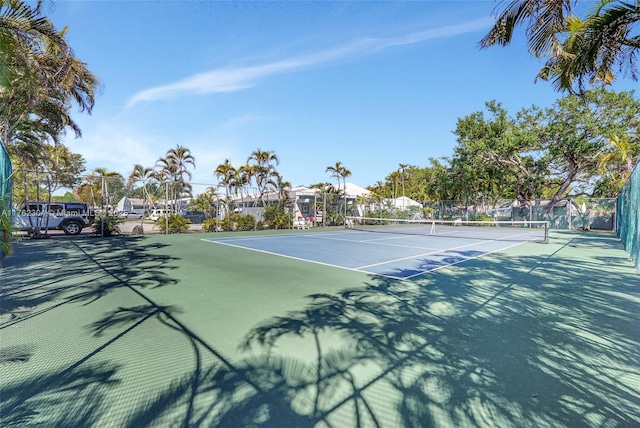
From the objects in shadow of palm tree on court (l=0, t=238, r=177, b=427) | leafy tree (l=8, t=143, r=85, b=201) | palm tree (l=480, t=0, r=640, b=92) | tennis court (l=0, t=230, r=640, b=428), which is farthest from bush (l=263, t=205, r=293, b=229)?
palm tree (l=480, t=0, r=640, b=92)

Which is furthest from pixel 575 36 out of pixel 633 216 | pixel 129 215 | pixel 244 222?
pixel 129 215

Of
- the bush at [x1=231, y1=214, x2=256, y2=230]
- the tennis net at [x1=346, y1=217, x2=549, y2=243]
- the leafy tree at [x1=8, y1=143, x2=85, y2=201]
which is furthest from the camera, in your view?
the bush at [x1=231, y1=214, x2=256, y2=230]

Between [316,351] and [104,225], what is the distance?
15.6 metres

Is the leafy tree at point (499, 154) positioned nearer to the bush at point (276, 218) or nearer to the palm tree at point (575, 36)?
the bush at point (276, 218)

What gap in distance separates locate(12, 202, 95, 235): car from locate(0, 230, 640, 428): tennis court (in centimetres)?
914

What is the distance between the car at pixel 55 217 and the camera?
13.4 meters

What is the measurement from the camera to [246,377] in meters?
2.82

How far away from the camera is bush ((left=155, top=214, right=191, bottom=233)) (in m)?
17.4

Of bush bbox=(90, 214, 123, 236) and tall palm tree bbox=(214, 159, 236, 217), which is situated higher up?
tall palm tree bbox=(214, 159, 236, 217)

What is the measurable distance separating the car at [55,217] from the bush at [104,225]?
45 cm

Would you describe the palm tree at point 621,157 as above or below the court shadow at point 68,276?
above

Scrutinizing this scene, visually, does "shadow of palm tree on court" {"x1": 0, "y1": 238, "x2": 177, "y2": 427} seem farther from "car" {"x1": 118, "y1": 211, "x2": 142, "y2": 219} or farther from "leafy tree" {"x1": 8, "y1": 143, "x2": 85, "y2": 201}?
"car" {"x1": 118, "y1": 211, "x2": 142, "y2": 219}

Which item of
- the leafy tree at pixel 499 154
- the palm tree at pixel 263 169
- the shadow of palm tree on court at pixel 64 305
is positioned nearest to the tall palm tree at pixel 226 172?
the palm tree at pixel 263 169

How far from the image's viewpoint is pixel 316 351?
3.36 metres
